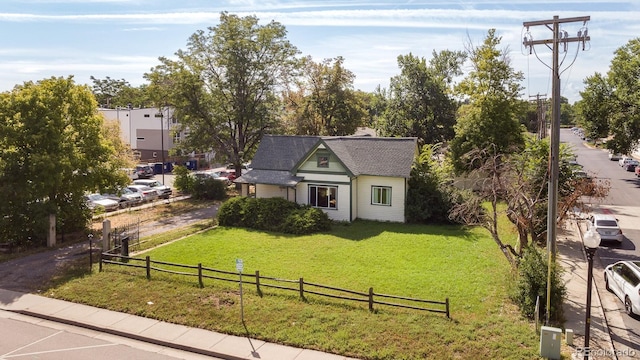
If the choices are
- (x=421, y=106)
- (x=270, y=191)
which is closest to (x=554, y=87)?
(x=270, y=191)

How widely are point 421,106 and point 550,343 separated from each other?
138 feet

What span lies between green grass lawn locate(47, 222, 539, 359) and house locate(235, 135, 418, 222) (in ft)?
A: 13.6

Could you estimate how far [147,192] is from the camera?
40.4m

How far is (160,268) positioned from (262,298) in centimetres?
630

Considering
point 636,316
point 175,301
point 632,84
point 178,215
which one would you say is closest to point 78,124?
point 178,215

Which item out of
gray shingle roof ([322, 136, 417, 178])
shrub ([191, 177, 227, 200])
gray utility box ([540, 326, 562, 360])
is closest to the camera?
gray utility box ([540, 326, 562, 360])

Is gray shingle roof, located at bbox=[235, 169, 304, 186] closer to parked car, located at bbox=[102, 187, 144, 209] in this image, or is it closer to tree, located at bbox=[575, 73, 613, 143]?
parked car, located at bbox=[102, 187, 144, 209]

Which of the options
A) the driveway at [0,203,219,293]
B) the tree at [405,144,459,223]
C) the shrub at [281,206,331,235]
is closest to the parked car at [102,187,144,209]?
the driveway at [0,203,219,293]

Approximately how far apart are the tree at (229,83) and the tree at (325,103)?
8.43m

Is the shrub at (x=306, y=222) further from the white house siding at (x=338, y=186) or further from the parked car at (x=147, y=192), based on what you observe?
the parked car at (x=147, y=192)

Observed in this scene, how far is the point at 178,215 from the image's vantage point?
3475 centimetres

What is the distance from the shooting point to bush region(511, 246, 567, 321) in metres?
15.4

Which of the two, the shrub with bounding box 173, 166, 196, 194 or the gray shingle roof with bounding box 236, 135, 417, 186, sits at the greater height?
the gray shingle roof with bounding box 236, 135, 417, 186

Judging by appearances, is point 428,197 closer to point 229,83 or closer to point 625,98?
point 229,83
